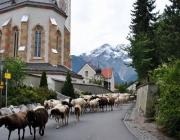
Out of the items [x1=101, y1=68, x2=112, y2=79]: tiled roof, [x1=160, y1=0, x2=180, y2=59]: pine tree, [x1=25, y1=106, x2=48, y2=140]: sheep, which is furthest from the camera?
[x1=101, y1=68, x2=112, y2=79]: tiled roof

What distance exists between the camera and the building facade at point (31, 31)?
39375 mm

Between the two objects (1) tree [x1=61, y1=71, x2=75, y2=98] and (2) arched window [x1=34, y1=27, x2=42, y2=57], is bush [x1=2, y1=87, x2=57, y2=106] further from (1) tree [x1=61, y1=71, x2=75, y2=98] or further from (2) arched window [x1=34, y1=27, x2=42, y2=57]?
(2) arched window [x1=34, y1=27, x2=42, y2=57]

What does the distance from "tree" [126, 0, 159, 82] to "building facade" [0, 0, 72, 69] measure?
1141 centimetres

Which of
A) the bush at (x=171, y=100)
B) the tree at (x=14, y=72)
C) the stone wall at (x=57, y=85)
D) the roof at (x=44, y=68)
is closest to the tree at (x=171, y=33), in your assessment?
the stone wall at (x=57, y=85)

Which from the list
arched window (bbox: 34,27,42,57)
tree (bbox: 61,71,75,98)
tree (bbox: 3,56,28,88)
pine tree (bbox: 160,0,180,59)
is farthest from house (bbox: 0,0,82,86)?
pine tree (bbox: 160,0,180,59)

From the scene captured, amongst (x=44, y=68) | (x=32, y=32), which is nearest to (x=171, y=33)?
(x=44, y=68)

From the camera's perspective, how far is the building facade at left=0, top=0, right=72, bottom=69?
39375 millimetres

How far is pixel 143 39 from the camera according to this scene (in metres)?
32.2

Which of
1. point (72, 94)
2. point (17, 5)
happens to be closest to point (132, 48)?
point (72, 94)

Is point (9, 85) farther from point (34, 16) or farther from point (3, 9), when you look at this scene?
point (3, 9)

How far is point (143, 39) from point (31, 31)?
16.6 m

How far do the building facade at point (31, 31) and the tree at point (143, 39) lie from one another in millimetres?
11407

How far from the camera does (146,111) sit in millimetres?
15773

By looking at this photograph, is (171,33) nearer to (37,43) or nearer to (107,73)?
(37,43)
